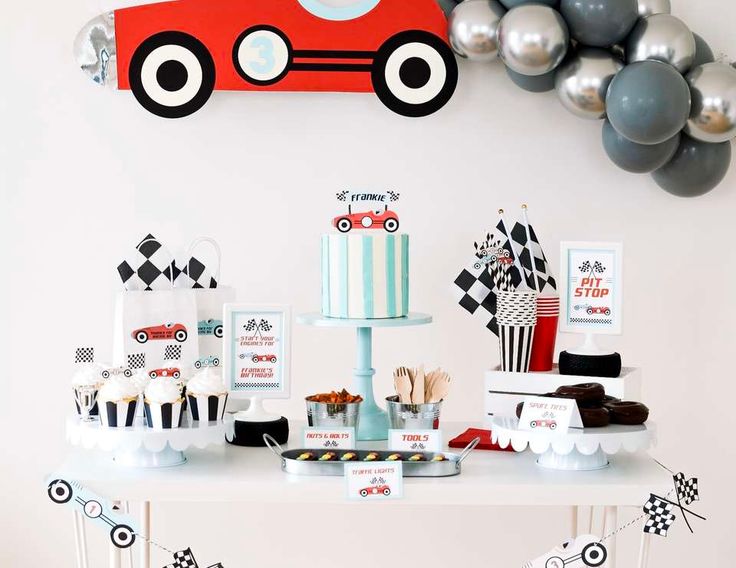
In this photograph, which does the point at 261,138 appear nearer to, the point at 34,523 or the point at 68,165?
the point at 68,165

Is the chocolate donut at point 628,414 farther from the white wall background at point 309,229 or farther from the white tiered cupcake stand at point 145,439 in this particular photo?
the white wall background at point 309,229

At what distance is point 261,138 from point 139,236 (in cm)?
42

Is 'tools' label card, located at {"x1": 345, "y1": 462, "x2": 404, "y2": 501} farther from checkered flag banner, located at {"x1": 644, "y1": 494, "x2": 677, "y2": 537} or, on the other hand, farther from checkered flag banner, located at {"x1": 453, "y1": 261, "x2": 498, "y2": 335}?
checkered flag banner, located at {"x1": 453, "y1": 261, "x2": 498, "y2": 335}

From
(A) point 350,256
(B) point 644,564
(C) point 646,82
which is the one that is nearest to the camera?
(B) point 644,564

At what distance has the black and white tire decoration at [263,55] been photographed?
248 centimetres

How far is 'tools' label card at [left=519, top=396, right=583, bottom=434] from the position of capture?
1707 millimetres

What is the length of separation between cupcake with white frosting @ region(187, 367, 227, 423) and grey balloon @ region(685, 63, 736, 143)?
1.29m

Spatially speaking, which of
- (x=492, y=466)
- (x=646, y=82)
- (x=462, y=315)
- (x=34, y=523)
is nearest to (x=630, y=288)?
(x=462, y=315)

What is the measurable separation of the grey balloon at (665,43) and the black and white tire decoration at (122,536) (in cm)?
155

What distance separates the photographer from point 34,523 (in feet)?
8.59

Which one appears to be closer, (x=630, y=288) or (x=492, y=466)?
(x=492, y=466)

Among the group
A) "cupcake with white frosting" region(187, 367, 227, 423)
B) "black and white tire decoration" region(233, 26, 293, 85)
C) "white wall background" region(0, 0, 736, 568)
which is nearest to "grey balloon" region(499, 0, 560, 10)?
"white wall background" region(0, 0, 736, 568)

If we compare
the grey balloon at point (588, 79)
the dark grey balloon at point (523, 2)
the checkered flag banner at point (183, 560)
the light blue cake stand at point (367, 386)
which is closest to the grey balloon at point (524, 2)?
the dark grey balloon at point (523, 2)

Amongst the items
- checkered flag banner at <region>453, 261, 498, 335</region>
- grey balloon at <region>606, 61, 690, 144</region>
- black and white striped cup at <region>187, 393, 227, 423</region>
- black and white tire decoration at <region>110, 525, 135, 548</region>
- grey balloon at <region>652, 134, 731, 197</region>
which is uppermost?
grey balloon at <region>606, 61, 690, 144</region>
